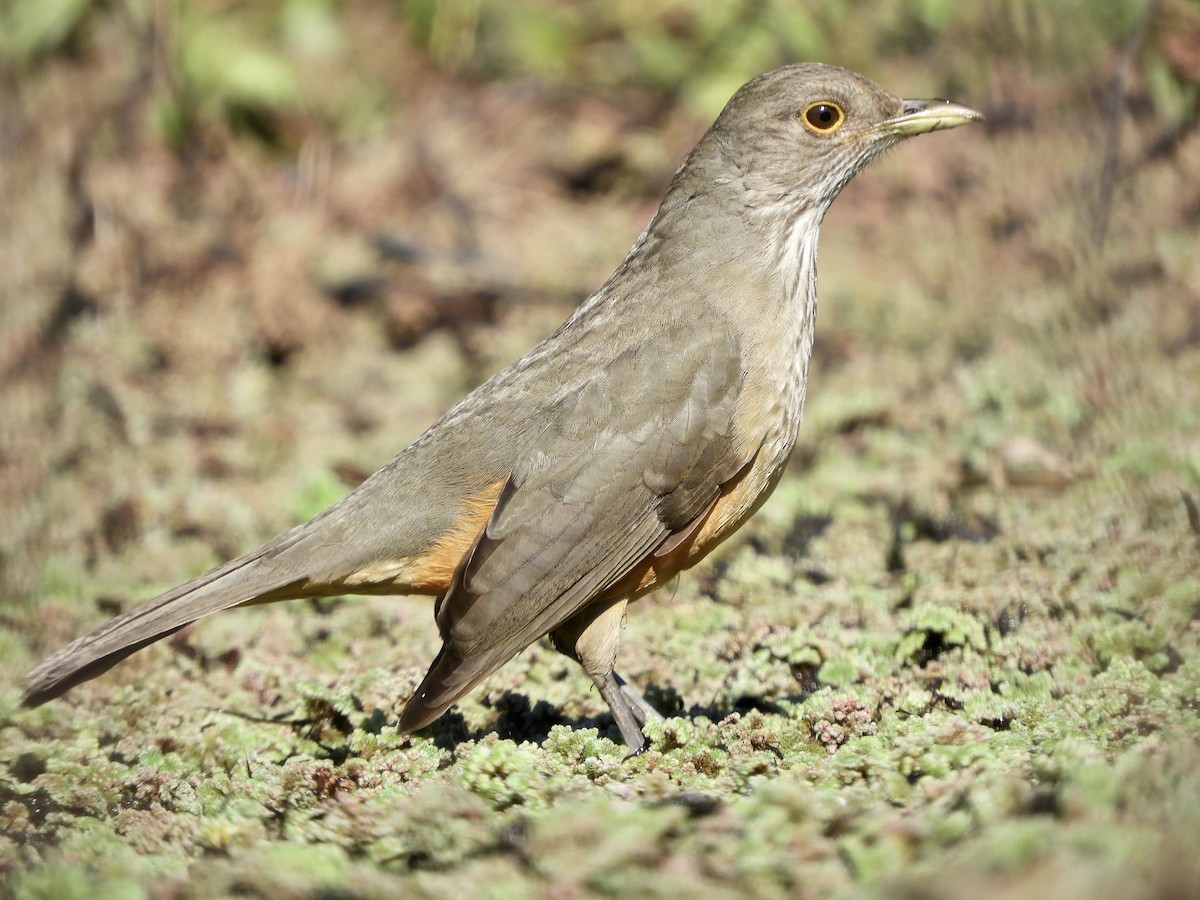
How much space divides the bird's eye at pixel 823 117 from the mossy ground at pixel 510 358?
1.92 m

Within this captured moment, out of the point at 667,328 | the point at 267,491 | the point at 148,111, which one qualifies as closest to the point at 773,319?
the point at 667,328

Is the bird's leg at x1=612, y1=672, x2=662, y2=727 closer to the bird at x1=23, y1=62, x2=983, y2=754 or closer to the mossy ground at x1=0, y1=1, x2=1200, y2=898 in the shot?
the bird at x1=23, y1=62, x2=983, y2=754

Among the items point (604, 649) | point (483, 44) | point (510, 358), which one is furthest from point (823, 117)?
point (483, 44)

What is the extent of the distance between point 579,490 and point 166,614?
Answer: 4.65 feet

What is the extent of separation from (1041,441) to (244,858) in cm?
478

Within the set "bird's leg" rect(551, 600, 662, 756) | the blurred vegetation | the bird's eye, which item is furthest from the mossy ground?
the bird's eye

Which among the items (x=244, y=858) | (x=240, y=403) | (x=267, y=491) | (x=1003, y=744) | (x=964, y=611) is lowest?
(x=244, y=858)

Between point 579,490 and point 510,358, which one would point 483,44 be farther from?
point 579,490

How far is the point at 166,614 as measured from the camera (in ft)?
15.0

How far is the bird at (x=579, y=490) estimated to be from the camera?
456cm

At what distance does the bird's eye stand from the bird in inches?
19.8

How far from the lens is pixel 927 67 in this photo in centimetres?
1003

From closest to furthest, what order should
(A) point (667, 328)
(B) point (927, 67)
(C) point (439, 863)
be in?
(C) point (439, 863)
(A) point (667, 328)
(B) point (927, 67)

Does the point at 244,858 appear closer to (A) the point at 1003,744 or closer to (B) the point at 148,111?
(A) the point at 1003,744
